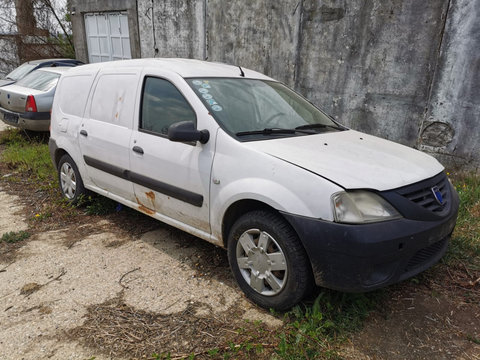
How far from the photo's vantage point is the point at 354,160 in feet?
8.36

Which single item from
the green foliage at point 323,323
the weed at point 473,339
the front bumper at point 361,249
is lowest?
the weed at point 473,339

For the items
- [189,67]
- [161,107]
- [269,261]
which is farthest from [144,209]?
[269,261]

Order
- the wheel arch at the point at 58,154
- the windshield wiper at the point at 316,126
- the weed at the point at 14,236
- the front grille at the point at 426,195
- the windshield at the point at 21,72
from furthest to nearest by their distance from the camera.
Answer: the windshield at the point at 21,72 < the wheel arch at the point at 58,154 < the weed at the point at 14,236 < the windshield wiper at the point at 316,126 < the front grille at the point at 426,195

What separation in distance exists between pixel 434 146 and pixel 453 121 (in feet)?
1.39

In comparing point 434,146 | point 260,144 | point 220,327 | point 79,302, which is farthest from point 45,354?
point 434,146

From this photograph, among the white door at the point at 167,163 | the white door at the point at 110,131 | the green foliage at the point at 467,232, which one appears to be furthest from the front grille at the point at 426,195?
the white door at the point at 110,131

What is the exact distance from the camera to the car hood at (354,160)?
231 cm

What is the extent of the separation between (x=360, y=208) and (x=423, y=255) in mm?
649

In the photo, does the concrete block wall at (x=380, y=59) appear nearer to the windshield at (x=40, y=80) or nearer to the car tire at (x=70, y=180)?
the windshield at (x=40, y=80)

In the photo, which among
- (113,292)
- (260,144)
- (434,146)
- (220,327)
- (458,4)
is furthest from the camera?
(434,146)

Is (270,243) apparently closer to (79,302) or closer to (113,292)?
(113,292)

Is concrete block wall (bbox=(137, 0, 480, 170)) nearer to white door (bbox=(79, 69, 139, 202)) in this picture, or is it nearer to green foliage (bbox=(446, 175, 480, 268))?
green foliage (bbox=(446, 175, 480, 268))

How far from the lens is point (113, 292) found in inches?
113

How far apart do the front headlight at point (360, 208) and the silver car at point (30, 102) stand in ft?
21.9
